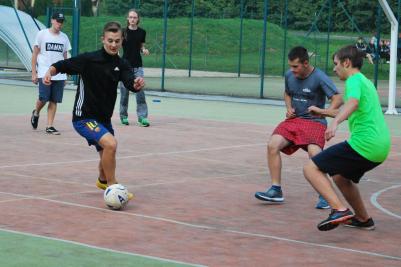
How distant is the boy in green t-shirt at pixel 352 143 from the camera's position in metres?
8.56

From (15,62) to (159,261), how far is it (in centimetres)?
2858

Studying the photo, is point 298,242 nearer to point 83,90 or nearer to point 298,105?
point 298,105

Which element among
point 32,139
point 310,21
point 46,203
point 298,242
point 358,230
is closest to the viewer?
point 298,242

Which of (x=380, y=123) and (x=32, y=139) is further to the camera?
(x=32, y=139)

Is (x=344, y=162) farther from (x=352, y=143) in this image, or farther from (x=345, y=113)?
(x=345, y=113)

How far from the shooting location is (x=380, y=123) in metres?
8.71

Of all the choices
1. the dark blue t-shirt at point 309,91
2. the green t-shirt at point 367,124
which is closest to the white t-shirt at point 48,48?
the dark blue t-shirt at point 309,91

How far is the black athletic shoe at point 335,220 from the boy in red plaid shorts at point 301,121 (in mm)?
1407

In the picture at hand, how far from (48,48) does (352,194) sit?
8.53 meters

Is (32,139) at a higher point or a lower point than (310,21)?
lower

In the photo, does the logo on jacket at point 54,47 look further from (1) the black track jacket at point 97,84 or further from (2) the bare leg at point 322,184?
(2) the bare leg at point 322,184

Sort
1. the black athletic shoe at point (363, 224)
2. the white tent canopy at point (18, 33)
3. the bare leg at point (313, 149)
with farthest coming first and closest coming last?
the white tent canopy at point (18, 33)
the bare leg at point (313, 149)
the black athletic shoe at point (363, 224)

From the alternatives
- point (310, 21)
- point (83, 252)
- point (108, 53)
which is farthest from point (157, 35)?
point (83, 252)

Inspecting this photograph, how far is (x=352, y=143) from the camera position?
343 inches
